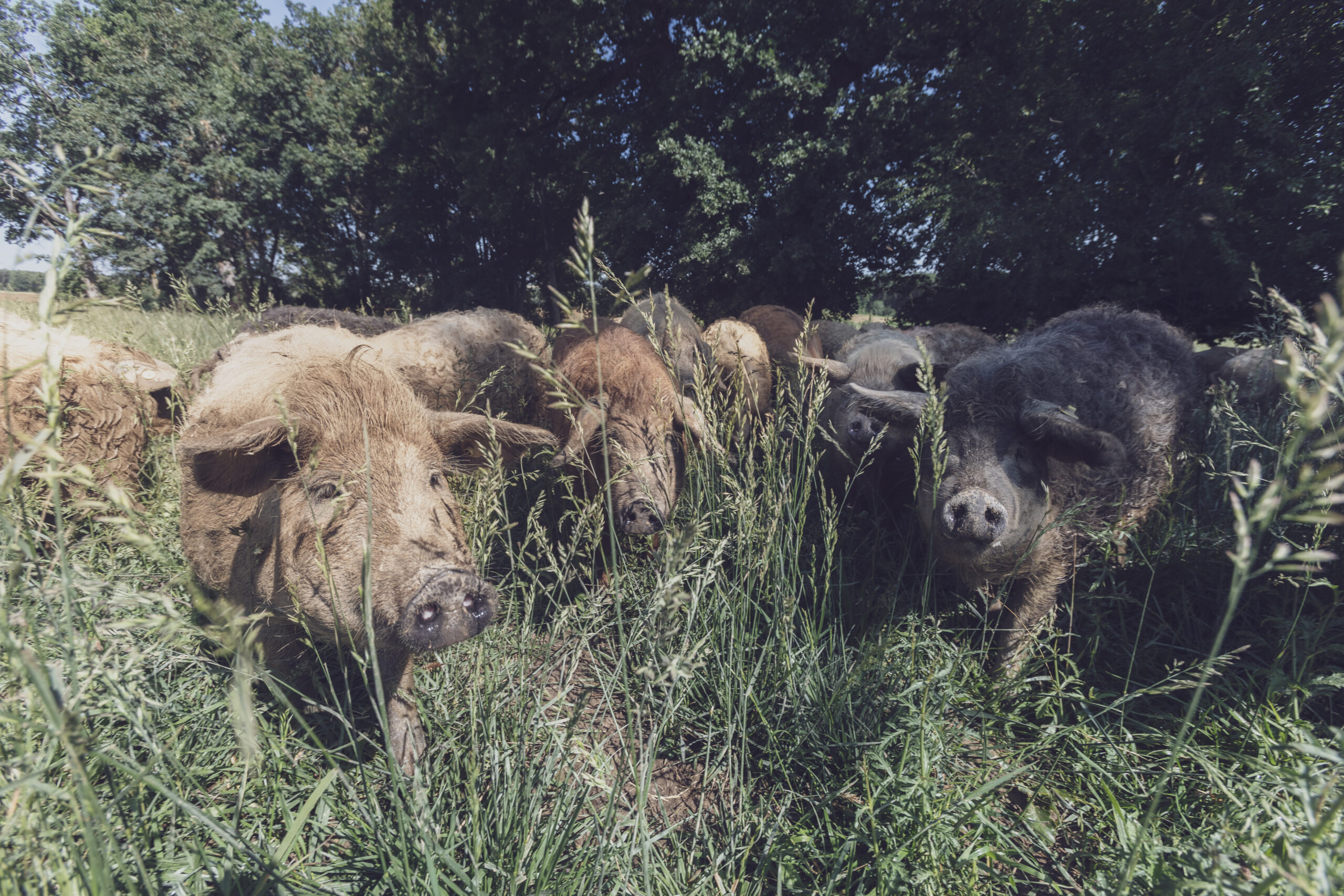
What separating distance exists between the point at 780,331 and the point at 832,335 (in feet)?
2.70

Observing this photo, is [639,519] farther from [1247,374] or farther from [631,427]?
[1247,374]

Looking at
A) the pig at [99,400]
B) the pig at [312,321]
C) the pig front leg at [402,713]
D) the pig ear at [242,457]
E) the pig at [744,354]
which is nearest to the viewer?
the pig ear at [242,457]

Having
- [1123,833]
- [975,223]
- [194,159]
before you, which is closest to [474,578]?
[1123,833]

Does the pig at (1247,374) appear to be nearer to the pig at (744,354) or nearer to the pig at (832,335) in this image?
the pig at (832,335)

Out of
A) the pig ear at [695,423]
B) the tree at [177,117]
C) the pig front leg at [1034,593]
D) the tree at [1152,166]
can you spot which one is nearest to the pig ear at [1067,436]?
the pig front leg at [1034,593]

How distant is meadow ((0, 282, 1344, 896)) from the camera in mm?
1499

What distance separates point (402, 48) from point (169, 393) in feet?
78.1

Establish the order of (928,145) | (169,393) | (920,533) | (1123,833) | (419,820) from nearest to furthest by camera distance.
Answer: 1. (419,820)
2. (1123,833)
3. (920,533)
4. (169,393)
5. (928,145)

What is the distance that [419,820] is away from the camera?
1605mm

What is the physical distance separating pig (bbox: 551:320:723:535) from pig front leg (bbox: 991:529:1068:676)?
194 centimetres

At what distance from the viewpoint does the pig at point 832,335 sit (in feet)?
24.6

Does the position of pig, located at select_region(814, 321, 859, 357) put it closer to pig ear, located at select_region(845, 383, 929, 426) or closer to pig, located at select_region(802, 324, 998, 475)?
pig, located at select_region(802, 324, 998, 475)

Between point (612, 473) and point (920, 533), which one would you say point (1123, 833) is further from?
point (612, 473)

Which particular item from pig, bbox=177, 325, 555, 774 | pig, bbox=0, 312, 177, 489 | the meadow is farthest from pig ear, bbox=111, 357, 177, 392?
pig, bbox=177, 325, 555, 774
